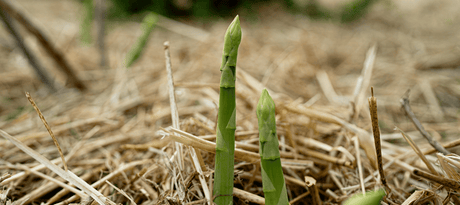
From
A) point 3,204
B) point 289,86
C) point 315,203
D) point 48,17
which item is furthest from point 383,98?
point 48,17

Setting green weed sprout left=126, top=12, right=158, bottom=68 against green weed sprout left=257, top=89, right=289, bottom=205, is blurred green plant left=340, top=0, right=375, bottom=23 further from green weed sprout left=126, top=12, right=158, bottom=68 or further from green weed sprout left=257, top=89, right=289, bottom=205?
green weed sprout left=257, top=89, right=289, bottom=205

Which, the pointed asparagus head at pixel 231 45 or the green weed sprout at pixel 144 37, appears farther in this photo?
the green weed sprout at pixel 144 37

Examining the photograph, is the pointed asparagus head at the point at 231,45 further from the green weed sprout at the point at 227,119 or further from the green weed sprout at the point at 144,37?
the green weed sprout at the point at 144,37

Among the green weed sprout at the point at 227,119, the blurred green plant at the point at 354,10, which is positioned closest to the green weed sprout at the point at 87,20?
the green weed sprout at the point at 227,119

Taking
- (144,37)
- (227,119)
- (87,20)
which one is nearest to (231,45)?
(227,119)

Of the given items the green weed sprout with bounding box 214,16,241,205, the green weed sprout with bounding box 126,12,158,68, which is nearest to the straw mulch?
the green weed sprout with bounding box 214,16,241,205
